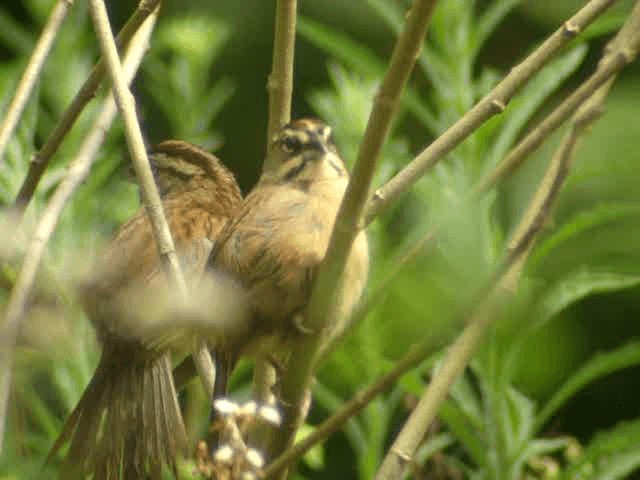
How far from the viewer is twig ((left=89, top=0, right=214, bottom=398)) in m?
2.98

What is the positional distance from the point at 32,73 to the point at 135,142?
26cm

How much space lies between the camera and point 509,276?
99.0 inches

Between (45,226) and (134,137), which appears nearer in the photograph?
(45,226)

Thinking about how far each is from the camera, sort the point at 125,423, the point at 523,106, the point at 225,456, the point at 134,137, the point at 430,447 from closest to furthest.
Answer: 1. the point at 225,456
2. the point at 134,137
3. the point at 430,447
4. the point at 523,106
5. the point at 125,423

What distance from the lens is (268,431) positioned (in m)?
3.11

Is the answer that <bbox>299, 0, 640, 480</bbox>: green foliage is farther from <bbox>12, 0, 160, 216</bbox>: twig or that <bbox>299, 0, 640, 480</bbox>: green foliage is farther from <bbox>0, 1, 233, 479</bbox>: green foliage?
<bbox>12, 0, 160, 216</bbox>: twig

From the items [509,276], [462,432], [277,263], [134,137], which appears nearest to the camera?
[509,276]

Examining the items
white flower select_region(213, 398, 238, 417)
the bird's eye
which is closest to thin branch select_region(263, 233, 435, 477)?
white flower select_region(213, 398, 238, 417)

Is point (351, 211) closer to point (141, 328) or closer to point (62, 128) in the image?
point (62, 128)

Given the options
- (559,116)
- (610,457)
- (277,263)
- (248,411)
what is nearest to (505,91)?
(559,116)

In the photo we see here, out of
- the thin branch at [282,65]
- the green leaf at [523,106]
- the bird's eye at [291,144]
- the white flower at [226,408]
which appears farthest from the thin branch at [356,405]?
the green leaf at [523,106]

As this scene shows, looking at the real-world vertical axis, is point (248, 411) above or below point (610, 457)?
above

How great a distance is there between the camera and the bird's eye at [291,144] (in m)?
3.69

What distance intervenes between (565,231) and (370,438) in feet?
2.29
